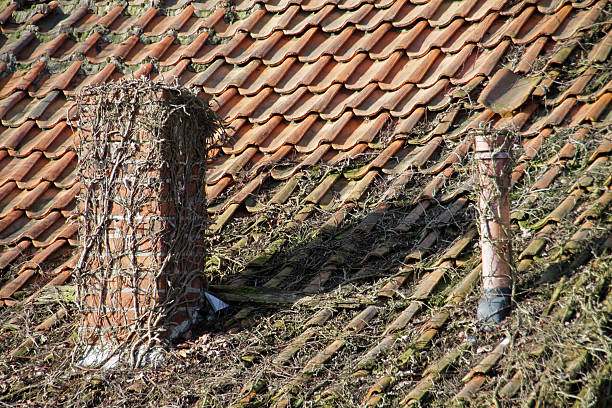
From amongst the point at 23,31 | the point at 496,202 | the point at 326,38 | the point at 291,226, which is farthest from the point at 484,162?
the point at 23,31

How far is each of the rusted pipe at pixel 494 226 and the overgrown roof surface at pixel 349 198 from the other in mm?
95

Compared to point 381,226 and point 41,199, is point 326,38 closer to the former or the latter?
point 381,226

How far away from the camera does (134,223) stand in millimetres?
3961

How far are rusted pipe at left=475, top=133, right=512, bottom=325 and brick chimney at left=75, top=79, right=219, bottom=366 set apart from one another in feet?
5.55

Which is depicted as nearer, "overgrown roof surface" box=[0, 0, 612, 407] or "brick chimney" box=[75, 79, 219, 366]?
"overgrown roof surface" box=[0, 0, 612, 407]

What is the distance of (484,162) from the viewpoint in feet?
11.6

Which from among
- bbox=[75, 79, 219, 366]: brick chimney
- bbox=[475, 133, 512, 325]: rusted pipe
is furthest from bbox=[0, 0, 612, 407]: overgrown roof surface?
bbox=[75, 79, 219, 366]: brick chimney

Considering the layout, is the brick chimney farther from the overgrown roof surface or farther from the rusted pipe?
the rusted pipe

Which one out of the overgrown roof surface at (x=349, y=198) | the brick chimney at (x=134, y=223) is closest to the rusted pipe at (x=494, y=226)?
the overgrown roof surface at (x=349, y=198)

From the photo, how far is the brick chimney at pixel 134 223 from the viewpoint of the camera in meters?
3.92

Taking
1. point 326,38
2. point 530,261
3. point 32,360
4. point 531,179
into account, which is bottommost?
point 32,360

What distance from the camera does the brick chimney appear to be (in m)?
3.92

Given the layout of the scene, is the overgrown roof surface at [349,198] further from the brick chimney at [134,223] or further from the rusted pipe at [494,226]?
the brick chimney at [134,223]

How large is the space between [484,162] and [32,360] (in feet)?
9.38
